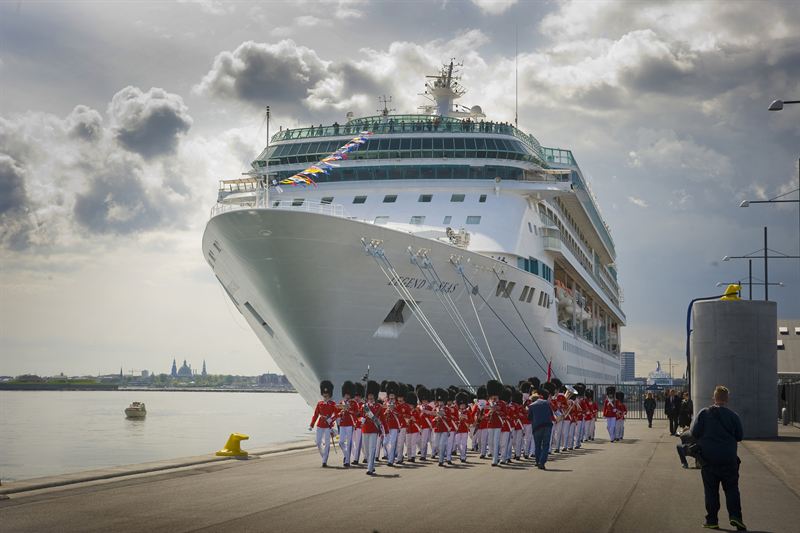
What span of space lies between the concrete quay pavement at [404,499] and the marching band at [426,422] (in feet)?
1.61

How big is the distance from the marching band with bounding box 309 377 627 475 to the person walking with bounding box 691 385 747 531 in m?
6.32

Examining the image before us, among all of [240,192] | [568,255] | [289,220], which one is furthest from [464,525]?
[568,255]

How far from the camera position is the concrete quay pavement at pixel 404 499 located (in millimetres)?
9641

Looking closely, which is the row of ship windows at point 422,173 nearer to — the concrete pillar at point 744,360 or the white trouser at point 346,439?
the concrete pillar at point 744,360

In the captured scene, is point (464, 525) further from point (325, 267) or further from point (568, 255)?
point (568, 255)

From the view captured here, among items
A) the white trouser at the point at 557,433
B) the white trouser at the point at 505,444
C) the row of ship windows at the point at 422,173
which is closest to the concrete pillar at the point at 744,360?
the white trouser at the point at 557,433

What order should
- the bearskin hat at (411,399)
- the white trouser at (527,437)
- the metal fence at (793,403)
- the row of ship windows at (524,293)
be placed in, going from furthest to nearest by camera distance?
the metal fence at (793,403) < the row of ship windows at (524,293) < the white trouser at (527,437) < the bearskin hat at (411,399)

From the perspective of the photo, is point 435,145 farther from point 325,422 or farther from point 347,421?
point 325,422

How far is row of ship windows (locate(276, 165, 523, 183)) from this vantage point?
118 feet

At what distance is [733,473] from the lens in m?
9.94

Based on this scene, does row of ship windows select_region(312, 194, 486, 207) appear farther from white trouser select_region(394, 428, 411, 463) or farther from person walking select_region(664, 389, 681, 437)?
white trouser select_region(394, 428, 411, 463)

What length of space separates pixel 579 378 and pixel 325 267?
27385 millimetres

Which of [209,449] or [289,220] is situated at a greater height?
[289,220]

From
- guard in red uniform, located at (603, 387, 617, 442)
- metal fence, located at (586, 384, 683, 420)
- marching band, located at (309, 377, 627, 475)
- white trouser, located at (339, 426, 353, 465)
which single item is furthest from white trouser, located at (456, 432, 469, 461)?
metal fence, located at (586, 384, 683, 420)
